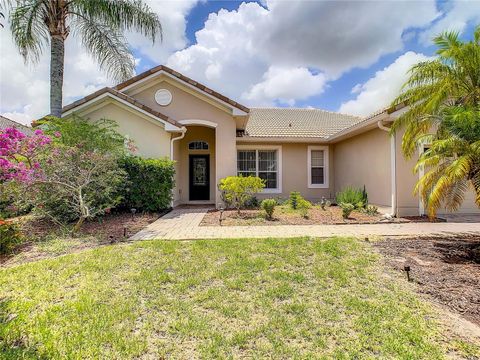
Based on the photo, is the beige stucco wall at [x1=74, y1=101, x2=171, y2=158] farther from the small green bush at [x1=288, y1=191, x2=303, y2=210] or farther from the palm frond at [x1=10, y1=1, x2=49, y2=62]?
the small green bush at [x1=288, y1=191, x2=303, y2=210]

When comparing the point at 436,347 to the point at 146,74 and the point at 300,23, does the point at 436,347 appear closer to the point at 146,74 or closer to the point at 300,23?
the point at 300,23

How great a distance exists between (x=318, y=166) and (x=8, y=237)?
14.7 m

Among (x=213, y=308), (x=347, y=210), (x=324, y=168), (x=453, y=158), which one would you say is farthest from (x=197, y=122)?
(x=213, y=308)

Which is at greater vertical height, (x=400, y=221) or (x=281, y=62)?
(x=281, y=62)

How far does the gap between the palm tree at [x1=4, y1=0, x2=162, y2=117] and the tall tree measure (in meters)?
11.5

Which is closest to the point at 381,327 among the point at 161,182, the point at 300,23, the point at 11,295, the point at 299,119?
the point at 11,295

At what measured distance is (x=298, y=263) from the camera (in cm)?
558

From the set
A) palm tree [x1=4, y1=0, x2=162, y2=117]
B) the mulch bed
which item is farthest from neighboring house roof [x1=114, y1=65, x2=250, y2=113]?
the mulch bed

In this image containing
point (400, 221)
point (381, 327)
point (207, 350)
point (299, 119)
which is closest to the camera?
point (207, 350)

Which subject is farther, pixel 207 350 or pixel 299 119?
pixel 299 119

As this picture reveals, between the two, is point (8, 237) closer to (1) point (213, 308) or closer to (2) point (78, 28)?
(1) point (213, 308)

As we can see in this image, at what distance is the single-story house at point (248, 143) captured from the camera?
38.9 feet

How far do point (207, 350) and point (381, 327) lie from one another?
2.18 metres

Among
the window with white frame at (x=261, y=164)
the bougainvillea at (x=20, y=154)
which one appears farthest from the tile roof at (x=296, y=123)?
the bougainvillea at (x=20, y=154)
